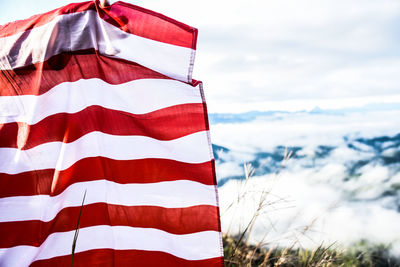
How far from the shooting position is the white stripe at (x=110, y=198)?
2875 mm

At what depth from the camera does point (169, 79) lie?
3.18 meters

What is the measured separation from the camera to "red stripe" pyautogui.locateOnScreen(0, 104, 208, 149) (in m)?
2.98

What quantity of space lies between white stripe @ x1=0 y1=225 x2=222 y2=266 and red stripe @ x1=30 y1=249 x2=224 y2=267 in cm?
3

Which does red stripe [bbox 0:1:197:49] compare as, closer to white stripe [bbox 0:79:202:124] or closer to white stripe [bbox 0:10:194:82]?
white stripe [bbox 0:10:194:82]

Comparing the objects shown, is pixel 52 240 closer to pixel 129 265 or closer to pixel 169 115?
pixel 129 265

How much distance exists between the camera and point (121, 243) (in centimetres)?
294

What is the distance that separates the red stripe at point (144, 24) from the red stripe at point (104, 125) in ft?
2.01

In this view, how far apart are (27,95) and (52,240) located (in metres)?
1.27

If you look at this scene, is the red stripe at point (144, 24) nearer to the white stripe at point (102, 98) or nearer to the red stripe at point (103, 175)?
the white stripe at point (102, 98)

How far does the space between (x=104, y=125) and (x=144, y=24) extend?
3.18 feet

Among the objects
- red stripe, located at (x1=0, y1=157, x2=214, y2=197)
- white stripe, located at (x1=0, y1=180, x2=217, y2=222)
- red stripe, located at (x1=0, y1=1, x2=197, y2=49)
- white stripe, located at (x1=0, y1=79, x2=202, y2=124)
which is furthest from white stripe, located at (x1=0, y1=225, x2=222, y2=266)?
red stripe, located at (x1=0, y1=1, x2=197, y2=49)

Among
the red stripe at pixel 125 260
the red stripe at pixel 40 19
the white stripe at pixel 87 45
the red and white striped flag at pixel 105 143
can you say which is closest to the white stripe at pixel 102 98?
the red and white striped flag at pixel 105 143

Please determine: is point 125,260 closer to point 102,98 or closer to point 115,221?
point 115,221

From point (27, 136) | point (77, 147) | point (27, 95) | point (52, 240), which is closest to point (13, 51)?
point (27, 95)
